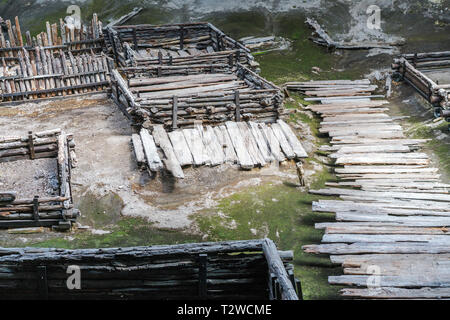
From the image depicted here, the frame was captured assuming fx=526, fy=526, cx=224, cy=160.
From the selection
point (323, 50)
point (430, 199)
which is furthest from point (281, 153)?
point (323, 50)

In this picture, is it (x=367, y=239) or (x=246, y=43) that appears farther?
(x=246, y=43)

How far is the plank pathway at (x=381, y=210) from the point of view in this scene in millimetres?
9930

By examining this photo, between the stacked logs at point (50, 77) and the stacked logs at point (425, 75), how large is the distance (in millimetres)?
11674

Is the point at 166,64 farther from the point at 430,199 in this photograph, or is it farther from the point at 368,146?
the point at 430,199

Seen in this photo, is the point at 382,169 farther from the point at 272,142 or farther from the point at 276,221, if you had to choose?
the point at 276,221

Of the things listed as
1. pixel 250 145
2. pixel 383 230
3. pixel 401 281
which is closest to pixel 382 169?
pixel 383 230

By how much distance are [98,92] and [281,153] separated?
339 inches

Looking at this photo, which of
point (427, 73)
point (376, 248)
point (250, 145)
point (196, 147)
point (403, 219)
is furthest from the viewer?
point (427, 73)

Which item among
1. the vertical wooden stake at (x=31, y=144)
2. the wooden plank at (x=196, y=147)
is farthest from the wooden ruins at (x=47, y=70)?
the wooden plank at (x=196, y=147)

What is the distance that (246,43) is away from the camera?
25.3 metres

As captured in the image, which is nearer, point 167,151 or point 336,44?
point 167,151

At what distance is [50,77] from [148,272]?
44.9ft

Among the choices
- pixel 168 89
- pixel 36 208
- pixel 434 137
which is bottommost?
pixel 434 137

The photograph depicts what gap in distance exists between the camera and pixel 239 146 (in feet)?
50.1
